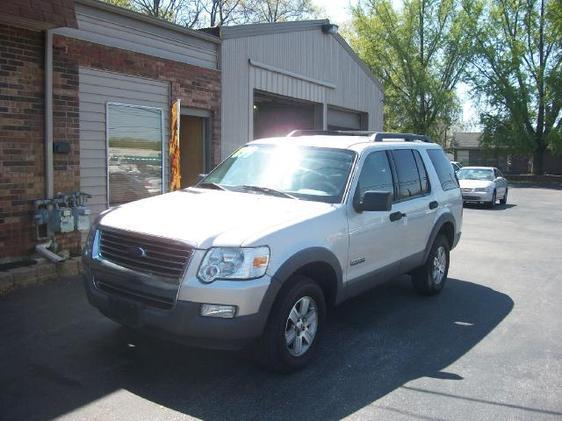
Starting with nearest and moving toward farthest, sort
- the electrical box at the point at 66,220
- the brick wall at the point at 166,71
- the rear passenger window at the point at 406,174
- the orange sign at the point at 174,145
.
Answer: the rear passenger window at the point at 406,174
the electrical box at the point at 66,220
the brick wall at the point at 166,71
the orange sign at the point at 174,145

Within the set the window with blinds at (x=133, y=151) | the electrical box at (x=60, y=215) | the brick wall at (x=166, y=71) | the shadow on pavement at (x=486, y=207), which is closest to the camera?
the electrical box at (x=60, y=215)

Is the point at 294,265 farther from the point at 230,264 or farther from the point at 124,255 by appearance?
the point at 124,255

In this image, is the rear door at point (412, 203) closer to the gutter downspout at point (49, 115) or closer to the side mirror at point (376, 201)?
the side mirror at point (376, 201)

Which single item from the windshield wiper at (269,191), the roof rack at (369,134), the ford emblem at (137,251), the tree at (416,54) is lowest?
the ford emblem at (137,251)

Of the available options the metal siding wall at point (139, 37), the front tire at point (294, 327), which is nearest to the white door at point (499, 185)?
the metal siding wall at point (139, 37)

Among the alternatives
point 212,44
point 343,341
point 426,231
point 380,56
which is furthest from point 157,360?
point 380,56

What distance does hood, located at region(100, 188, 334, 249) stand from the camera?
412 centimetres

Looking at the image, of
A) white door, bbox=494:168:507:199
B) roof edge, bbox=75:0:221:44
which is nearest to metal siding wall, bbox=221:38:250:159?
roof edge, bbox=75:0:221:44

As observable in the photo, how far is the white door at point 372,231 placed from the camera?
16.9 ft

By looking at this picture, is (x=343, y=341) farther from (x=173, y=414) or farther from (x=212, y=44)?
(x=212, y=44)

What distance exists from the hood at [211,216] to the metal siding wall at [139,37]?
14.1 ft

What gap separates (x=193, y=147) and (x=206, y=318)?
7.62 m

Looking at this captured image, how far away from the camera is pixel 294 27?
43.3ft

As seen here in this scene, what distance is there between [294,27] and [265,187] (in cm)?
888
